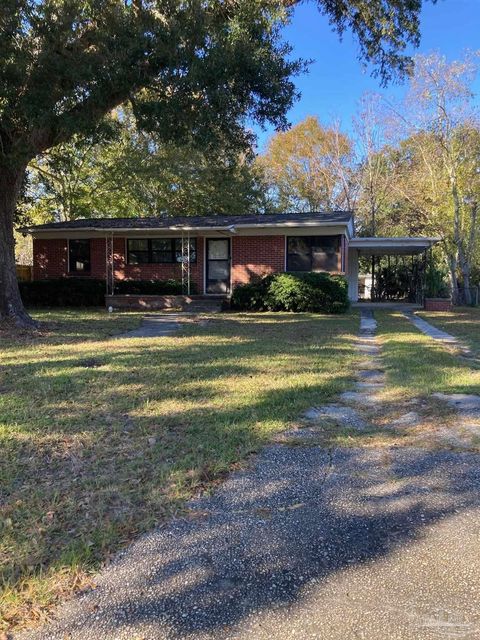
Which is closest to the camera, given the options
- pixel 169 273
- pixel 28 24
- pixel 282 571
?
pixel 282 571

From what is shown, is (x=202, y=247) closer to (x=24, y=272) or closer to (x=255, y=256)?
(x=255, y=256)

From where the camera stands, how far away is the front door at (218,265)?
59.2ft

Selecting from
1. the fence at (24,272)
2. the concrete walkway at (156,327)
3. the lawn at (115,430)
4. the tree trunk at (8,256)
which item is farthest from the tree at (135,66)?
the fence at (24,272)

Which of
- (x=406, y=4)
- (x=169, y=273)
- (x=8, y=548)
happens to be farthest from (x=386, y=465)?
(x=169, y=273)

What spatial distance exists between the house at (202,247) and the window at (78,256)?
11 mm

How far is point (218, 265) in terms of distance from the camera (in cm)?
1812

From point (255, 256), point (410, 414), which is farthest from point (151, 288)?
point (410, 414)

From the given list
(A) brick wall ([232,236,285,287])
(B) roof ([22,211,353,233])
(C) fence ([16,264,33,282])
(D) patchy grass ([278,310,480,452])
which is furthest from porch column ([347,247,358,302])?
(D) patchy grass ([278,310,480,452])

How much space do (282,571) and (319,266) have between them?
15253mm

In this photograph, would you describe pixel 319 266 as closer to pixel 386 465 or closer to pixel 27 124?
pixel 27 124

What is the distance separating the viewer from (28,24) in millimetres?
8586

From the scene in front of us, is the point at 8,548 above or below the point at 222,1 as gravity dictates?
below

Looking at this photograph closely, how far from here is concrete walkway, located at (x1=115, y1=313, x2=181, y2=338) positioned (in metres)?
10.4

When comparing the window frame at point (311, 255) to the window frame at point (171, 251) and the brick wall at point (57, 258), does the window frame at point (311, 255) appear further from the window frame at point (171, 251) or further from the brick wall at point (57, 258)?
the brick wall at point (57, 258)
